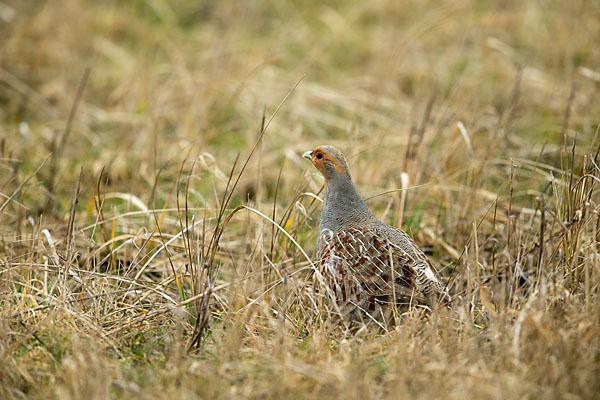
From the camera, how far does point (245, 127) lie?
6578 mm

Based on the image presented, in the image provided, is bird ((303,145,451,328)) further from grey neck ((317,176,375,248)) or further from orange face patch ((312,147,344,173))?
orange face patch ((312,147,344,173))

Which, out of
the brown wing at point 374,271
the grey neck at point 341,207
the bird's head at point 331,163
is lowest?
the brown wing at point 374,271

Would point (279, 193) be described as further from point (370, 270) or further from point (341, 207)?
point (370, 270)

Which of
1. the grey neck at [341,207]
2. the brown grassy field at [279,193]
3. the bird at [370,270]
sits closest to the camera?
the brown grassy field at [279,193]

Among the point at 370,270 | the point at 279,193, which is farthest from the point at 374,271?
the point at 279,193

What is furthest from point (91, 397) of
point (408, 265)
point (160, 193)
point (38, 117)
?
point (38, 117)

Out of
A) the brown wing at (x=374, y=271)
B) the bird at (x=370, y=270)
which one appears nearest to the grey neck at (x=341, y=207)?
the bird at (x=370, y=270)

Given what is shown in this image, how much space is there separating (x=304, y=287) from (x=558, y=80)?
4.31 meters

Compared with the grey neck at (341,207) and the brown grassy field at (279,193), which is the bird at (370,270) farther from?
the brown grassy field at (279,193)

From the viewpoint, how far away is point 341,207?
3.68 meters

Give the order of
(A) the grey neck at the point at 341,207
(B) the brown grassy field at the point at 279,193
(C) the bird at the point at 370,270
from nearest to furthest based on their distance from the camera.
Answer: (B) the brown grassy field at the point at 279,193 → (C) the bird at the point at 370,270 → (A) the grey neck at the point at 341,207

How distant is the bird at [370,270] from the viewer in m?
3.29

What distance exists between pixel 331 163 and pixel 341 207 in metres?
0.28

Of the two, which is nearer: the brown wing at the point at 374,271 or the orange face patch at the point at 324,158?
the brown wing at the point at 374,271
